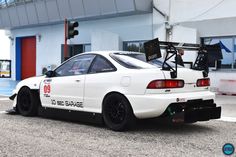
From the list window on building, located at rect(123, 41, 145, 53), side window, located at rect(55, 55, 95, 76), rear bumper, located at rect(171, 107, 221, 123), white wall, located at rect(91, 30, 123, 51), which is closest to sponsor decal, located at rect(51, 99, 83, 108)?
side window, located at rect(55, 55, 95, 76)

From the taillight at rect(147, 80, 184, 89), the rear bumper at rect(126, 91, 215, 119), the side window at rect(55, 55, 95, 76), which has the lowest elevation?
the rear bumper at rect(126, 91, 215, 119)

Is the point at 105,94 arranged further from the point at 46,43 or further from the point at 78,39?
the point at 46,43

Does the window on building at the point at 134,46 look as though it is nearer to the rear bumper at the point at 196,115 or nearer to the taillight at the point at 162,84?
the rear bumper at the point at 196,115

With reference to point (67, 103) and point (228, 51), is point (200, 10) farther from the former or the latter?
point (67, 103)

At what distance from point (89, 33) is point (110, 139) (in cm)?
1643

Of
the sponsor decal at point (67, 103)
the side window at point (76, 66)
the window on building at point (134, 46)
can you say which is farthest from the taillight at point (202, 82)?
the window on building at point (134, 46)

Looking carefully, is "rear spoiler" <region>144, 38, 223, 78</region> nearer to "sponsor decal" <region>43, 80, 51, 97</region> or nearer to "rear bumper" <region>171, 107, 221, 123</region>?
"rear bumper" <region>171, 107, 221, 123</region>

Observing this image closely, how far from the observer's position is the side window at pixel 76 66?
7.88 meters

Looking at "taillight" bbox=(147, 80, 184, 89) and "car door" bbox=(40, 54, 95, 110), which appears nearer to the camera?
"taillight" bbox=(147, 80, 184, 89)

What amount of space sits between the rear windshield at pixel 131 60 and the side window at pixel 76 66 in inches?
23.2

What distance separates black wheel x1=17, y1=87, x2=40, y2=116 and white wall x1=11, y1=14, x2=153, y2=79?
1098 centimetres

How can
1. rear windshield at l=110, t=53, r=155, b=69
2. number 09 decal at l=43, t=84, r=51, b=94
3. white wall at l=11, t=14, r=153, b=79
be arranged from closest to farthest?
rear windshield at l=110, t=53, r=155, b=69 < number 09 decal at l=43, t=84, r=51, b=94 < white wall at l=11, t=14, r=153, b=79

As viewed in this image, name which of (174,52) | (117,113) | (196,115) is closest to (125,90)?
(117,113)

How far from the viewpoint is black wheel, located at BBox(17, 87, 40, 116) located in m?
8.82
